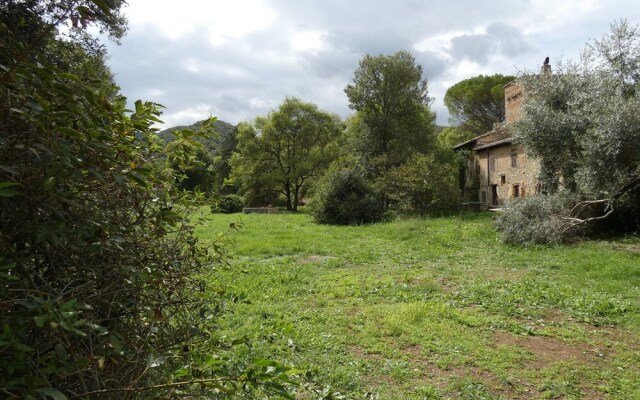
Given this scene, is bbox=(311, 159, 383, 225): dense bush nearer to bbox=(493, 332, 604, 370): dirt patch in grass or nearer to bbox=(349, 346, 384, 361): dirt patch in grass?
bbox=(493, 332, 604, 370): dirt patch in grass

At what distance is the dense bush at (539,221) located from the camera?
12.1 m

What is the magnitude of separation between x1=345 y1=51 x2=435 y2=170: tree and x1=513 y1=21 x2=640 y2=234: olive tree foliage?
43.5 feet

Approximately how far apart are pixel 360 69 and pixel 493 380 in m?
28.4

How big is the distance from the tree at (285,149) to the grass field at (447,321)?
78.5ft

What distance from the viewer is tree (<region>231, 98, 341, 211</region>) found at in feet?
113

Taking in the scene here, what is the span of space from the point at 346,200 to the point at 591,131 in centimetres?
1147

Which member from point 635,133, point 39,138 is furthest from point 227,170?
point 39,138

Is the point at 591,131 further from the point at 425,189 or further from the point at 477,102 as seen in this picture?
the point at 477,102

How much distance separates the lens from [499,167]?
1130 inches

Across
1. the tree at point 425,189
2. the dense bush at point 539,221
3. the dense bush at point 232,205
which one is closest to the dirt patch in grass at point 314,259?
the dense bush at point 539,221

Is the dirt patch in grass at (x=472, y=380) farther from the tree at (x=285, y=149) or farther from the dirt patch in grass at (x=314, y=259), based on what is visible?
the tree at (x=285, y=149)

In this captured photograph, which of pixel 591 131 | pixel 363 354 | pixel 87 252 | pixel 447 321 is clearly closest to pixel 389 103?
pixel 591 131

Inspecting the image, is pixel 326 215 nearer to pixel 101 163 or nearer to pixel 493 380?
pixel 493 380

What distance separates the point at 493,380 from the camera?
411 cm
